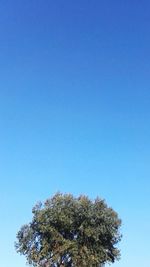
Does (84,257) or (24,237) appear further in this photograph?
(24,237)

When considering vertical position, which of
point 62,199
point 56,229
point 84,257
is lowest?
point 84,257

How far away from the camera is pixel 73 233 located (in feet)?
219

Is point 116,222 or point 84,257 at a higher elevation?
point 116,222

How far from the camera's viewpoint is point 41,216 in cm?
6731

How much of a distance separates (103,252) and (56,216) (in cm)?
885

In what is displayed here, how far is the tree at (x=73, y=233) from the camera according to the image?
65.0 meters

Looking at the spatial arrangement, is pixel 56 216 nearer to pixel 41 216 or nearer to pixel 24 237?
pixel 41 216

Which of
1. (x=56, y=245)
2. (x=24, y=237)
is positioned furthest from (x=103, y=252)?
(x=24, y=237)

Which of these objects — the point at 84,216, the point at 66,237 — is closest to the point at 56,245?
the point at 66,237

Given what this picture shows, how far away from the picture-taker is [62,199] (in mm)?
68438

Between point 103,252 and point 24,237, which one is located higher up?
point 24,237

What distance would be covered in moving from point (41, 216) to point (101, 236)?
952 centimetres

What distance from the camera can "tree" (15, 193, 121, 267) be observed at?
65.0 meters

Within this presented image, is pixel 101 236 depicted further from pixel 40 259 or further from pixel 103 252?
pixel 40 259
